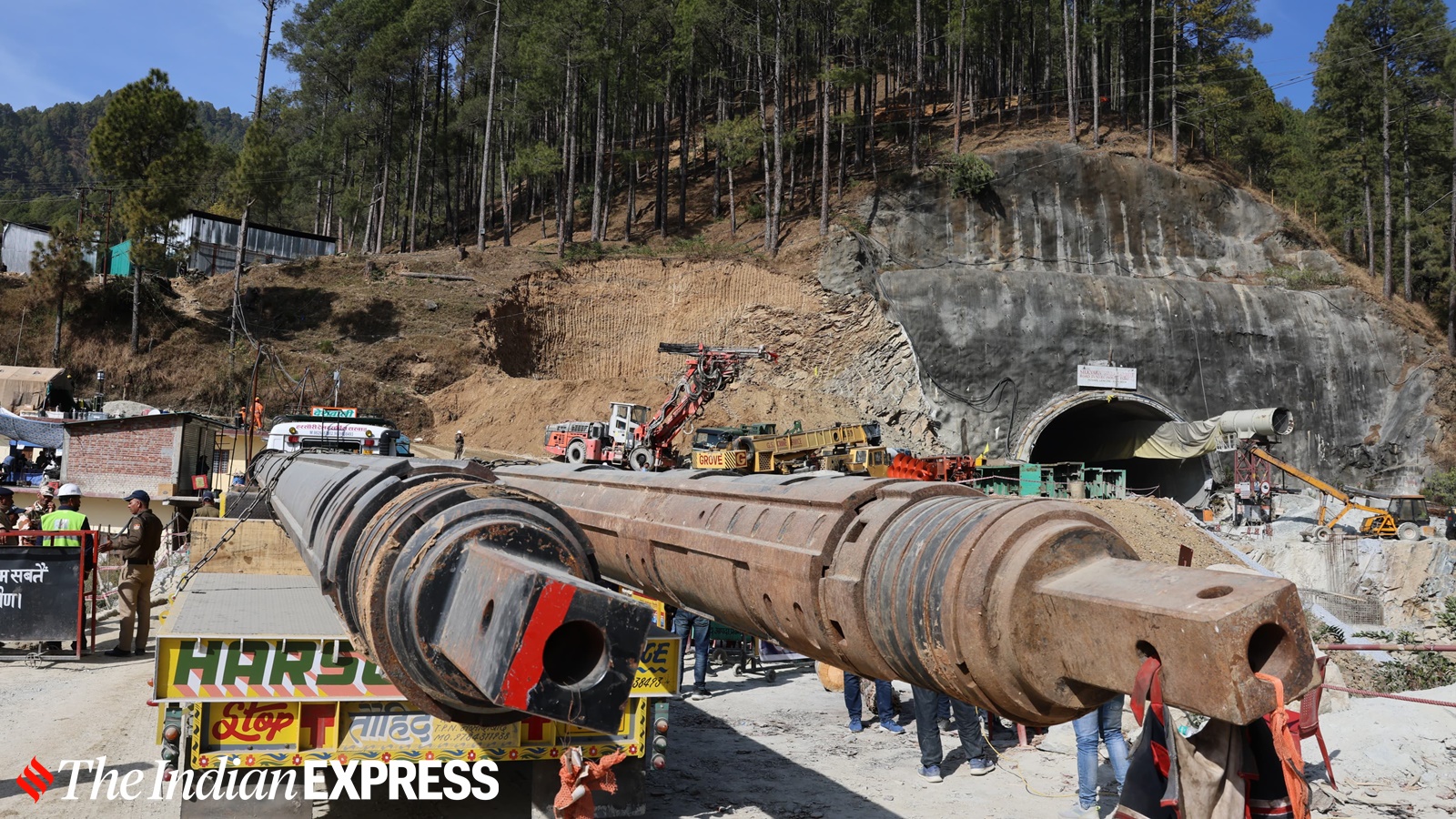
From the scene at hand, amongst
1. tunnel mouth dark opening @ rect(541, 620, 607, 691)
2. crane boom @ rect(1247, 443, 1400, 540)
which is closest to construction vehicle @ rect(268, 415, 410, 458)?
tunnel mouth dark opening @ rect(541, 620, 607, 691)

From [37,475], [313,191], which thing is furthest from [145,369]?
[313,191]

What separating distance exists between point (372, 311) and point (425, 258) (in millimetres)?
5170

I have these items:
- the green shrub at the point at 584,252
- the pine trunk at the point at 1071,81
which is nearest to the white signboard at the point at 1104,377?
the pine trunk at the point at 1071,81

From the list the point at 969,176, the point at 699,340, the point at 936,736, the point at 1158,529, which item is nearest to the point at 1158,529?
the point at 1158,529

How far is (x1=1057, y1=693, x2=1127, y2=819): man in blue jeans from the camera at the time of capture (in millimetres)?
6996

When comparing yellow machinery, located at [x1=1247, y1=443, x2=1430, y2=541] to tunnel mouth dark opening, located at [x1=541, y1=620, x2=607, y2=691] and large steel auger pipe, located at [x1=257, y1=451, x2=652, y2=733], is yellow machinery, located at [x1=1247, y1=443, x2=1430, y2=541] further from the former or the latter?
tunnel mouth dark opening, located at [x1=541, y1=620, x2=607, y2=691]

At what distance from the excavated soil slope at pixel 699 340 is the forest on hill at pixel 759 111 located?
4019mm

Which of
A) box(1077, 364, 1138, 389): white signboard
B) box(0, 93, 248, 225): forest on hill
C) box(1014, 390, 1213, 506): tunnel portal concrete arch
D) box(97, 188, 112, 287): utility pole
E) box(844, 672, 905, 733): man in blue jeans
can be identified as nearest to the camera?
box(844, 672, 905, 733): man in blue jeans

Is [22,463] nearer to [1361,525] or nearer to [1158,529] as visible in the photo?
[1158,529]

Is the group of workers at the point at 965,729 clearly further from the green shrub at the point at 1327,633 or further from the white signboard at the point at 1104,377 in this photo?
the white signboard at the point at 1104,377

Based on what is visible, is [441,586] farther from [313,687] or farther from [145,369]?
[145,369]

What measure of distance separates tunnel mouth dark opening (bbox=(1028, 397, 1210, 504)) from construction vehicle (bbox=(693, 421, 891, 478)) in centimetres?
1488

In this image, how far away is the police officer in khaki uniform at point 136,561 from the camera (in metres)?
11.1

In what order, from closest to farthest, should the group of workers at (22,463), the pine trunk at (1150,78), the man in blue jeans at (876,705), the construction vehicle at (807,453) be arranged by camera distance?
the man in blue jeans at (876,705), the group of workers at (22,463), the construction vehicle at (807,453), the pine trunk at (1150,78)
